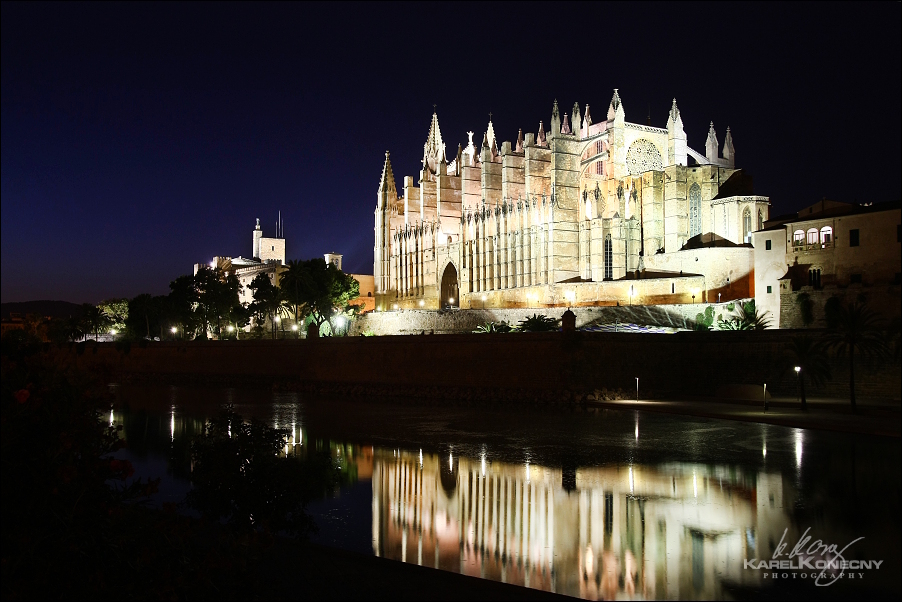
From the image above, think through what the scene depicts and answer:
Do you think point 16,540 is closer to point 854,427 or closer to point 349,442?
point 349,442

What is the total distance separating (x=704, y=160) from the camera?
56.8m

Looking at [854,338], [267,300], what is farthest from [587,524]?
[267,300]

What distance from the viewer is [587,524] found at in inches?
546

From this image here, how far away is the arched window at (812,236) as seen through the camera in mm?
36688

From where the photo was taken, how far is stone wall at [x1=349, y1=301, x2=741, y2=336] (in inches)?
1672

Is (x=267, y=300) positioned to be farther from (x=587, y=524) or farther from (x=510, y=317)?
(x=587, y=524)

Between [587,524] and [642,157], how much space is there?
46035 millimetres

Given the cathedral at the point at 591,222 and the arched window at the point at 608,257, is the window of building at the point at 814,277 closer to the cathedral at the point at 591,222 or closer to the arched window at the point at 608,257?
the cathedral at the point at 591,222

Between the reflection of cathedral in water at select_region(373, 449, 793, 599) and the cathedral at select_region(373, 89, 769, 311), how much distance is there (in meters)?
29.0

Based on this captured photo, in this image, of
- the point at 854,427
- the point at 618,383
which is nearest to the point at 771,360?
the point at 618,383

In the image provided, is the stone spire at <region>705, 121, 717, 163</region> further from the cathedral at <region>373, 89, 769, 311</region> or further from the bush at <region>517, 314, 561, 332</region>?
the bush at <region>517, 314, 561, 332</region>

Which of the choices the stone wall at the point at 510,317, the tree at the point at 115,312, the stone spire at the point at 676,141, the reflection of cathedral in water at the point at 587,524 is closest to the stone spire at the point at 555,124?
the stone spire at the point at 676,141

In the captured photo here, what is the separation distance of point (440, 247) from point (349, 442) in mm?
43018

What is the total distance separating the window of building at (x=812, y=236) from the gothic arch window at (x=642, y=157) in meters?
19.6
